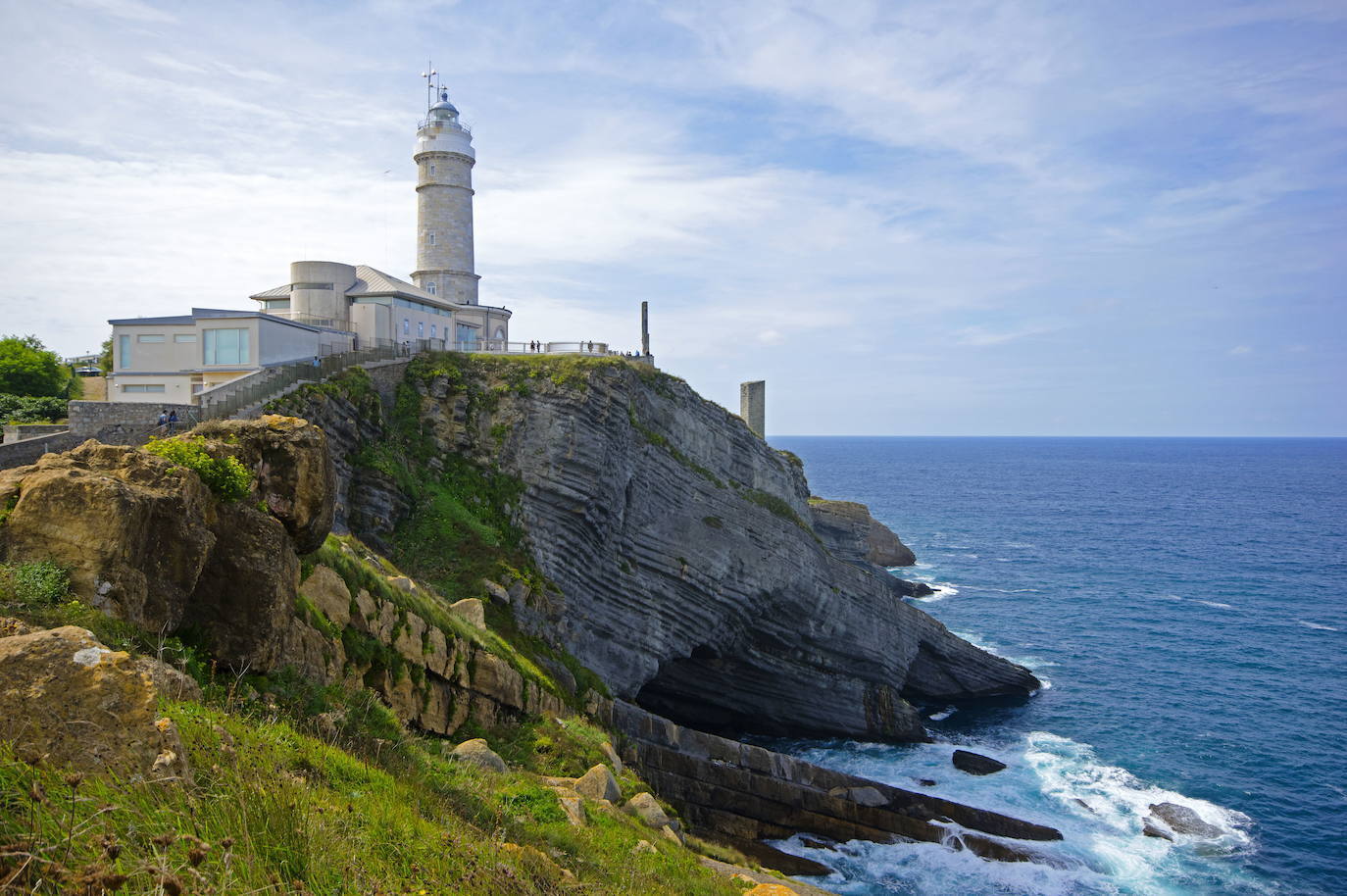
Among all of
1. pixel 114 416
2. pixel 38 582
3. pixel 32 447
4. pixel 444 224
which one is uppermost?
pixel 444 224

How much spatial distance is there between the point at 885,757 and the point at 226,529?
104ft

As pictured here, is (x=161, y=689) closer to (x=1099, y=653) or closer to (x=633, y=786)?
(x=633, y=786)

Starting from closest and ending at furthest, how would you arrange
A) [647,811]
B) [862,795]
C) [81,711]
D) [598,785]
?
1. [81,711]
2. [598,785]
3. [647,811]
4. [862,795]

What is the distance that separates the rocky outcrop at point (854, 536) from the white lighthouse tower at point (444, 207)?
31143mm

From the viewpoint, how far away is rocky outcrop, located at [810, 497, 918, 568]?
64.1m

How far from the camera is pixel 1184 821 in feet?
92.9

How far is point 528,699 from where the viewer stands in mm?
18453

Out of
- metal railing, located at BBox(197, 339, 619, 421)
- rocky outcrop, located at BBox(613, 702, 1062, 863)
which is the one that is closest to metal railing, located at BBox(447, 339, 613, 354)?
metal railing, located at BBox(197, 339, 619, 421)

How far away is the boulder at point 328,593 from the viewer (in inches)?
487

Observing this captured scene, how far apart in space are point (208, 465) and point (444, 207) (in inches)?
1698

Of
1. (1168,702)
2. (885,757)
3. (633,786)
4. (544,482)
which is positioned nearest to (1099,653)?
(1168,702)

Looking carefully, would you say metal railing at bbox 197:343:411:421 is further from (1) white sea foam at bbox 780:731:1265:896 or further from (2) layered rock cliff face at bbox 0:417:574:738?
(1) white sea foam at bbox 780:731:1265:896

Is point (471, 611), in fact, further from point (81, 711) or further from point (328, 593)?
point (81, 711)

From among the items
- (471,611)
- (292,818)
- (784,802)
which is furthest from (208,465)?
(784,802)
